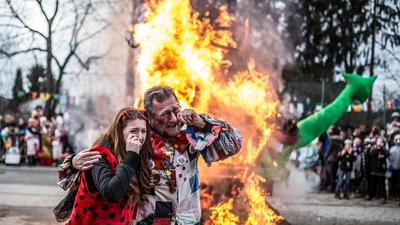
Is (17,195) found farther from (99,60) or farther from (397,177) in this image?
(99,60)

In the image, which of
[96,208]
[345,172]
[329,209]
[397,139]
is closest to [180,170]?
[96,208]

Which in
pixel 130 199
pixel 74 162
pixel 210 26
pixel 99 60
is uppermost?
pixel 99 60

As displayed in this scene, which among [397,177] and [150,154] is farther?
[397,177]

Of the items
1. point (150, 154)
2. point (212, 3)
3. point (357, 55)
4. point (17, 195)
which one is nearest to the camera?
point (150, 154)

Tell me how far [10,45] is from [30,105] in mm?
19792

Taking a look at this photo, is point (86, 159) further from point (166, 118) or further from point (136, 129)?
point (166, 118)

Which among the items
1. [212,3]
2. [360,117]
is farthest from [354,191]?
[360,117]

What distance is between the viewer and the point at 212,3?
8.23 metres

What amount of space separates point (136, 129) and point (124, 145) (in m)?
0.11

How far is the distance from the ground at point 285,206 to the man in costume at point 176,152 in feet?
14.9

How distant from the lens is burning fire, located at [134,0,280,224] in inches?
276

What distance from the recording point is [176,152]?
128 inches

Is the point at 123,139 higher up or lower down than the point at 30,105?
lower down

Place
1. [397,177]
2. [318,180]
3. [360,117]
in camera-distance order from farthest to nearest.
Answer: [360,117] → [318,180] → [397,177]
